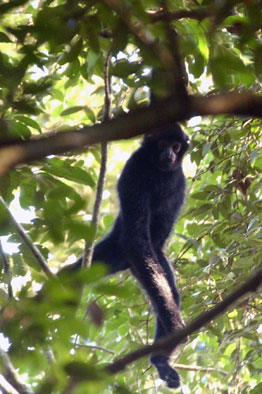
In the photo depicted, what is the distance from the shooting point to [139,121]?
1149mm

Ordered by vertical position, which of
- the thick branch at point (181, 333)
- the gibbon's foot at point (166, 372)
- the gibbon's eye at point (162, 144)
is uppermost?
the thick branch at point (181, 333)

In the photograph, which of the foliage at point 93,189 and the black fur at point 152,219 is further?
the black fur at point 152,219

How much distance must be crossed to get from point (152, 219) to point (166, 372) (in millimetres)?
1567

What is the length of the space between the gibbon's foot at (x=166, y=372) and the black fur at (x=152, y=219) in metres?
0.33

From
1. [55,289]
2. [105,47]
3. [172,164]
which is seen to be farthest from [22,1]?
[172,164]

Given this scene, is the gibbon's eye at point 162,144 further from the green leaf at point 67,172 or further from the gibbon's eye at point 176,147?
the green leaf at point 67,172

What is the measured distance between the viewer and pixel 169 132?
5.56 m

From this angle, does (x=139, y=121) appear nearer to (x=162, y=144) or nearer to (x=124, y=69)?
(x=124, y=69)

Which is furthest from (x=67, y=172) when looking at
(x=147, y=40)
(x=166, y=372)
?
(x=166, y=372)

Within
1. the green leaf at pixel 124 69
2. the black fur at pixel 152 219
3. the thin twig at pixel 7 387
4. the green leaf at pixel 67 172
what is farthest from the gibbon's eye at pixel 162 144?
the thin twig at pixel 7 387

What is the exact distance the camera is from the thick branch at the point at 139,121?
43.3 inches

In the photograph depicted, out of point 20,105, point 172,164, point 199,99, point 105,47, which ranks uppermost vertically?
point 199,99

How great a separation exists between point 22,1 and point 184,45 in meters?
0.59

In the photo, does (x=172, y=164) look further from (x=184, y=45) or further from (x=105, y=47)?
(x=184, y=45)
